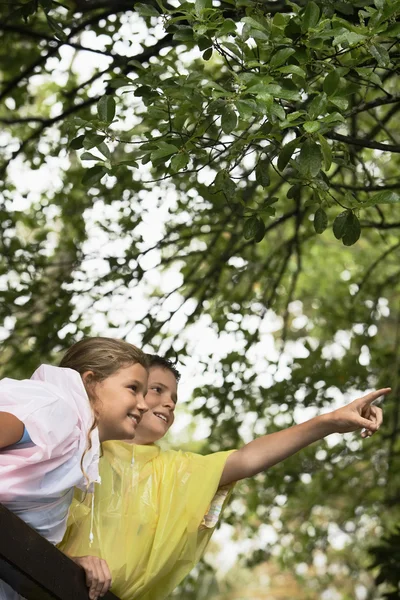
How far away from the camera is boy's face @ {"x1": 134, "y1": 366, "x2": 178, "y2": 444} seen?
3.34 metres

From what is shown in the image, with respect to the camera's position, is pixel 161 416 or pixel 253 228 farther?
pixel 161 416

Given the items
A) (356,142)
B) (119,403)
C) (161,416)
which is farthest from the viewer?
(161,416)

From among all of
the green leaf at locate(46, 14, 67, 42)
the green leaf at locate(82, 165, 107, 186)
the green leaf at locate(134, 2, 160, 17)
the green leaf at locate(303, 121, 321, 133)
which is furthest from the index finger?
the green leaf at locate(46, 14, 67, 42)

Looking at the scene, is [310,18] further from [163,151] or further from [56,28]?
[56,28]

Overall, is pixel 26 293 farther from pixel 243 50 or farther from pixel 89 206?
pixel 243 50

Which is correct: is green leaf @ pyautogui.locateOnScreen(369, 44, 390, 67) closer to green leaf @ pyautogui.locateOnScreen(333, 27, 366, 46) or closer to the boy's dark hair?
green leaf @ pyautogui.locateOnScreen(333, 27, 366, 46)

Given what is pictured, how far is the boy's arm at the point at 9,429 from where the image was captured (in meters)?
2.29

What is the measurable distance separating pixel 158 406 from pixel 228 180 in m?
0.89

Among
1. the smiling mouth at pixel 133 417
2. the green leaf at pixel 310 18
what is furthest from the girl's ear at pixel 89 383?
the green leaf at pixel 310 18

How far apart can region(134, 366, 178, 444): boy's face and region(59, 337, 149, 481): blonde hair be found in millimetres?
336

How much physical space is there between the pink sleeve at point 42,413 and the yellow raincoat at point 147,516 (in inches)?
22.7

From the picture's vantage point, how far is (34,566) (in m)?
2.28

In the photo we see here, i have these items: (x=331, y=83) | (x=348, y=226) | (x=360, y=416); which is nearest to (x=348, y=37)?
(x=331, y=83)

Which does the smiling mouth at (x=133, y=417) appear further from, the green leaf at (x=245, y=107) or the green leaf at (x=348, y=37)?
the green leaf at (x=348, y=37)
